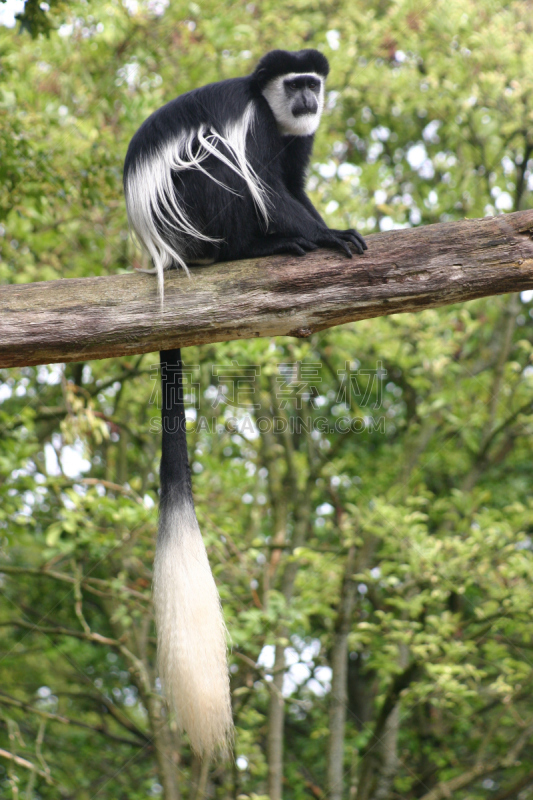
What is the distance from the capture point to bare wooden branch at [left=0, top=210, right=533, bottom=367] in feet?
5.14

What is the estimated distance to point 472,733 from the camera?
14.0 ft

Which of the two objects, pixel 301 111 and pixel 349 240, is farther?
pixel 301 111

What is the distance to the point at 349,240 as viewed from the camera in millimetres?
1729

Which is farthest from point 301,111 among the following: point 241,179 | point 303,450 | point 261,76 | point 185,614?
point 303,450

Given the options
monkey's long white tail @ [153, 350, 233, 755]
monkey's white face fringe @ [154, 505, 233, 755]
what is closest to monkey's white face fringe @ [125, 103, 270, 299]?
monkey's long white tail @ [153, 350, 233, 755]

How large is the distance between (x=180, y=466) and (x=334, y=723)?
210 centimetres

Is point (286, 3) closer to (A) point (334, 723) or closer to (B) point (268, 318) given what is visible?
(B) point (268, 318)

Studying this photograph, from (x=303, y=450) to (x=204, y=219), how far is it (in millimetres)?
2407

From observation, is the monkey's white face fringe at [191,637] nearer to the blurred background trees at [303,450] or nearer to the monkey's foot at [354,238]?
the blurred background trees at [303,450]

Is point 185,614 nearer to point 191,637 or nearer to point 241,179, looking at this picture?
point 191,637

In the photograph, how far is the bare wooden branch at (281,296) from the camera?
1.57m

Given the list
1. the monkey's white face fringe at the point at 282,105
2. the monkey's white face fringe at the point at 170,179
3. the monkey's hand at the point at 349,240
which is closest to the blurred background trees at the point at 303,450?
the monkey's white face fringe at the point at 170,179

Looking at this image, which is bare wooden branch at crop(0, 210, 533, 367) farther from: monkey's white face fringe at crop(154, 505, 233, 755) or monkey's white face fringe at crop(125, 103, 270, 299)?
monkey's white face fringe at crop(154, 505, 233, 755)

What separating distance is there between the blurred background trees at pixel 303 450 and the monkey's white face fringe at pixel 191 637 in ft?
1.79
